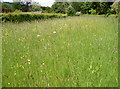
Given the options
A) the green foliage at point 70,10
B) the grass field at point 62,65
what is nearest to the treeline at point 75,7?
the green foliage at point 70,10

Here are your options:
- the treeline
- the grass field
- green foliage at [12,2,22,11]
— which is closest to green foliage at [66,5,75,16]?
the treeline

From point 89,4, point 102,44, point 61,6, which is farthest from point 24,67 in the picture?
point 61,6

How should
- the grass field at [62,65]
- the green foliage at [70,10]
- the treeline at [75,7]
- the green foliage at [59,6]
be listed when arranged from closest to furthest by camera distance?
the grass field at [62,65], the treeline at [75,7], the green foliage at [70,10], the green foliage at [59,6]

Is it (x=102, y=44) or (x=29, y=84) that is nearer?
(x=29, y=84)

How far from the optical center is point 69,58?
274 centimetres

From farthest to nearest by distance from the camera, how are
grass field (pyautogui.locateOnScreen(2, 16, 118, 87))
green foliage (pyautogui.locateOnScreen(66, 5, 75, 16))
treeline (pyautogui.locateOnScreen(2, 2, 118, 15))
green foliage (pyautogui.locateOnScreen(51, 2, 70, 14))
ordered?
green foliage (pyautogui.locateOnScreen(51, 2, 70, 14)), green foliage (pyautogui.locateOnScreen(66, 5, 75, 16)), treeline (pyautogui.locateOnScreen(2, 2, 118, 15)), grass field (pyautogui.locateOnScreen(2, 16, 118, 87))

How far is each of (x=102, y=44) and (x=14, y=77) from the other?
2.29 m

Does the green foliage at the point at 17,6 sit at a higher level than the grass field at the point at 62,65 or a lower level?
higher

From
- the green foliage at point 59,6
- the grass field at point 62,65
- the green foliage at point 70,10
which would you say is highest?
the green foliage at point 59,6

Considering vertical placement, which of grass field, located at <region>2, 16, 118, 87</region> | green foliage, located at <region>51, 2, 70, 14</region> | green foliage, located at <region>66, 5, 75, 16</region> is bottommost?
grass field, located at <region>2, 16, 118, 87</region>

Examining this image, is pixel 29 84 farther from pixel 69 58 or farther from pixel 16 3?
pixel 16 3

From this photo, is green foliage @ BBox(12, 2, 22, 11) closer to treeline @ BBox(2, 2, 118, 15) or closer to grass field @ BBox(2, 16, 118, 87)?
treeline @ BBox(2, 2, 118, 15)

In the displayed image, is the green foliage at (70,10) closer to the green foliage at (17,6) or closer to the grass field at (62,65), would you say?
the green foliage at (17,6)

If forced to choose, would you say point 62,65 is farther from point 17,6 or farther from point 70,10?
point 70,10
